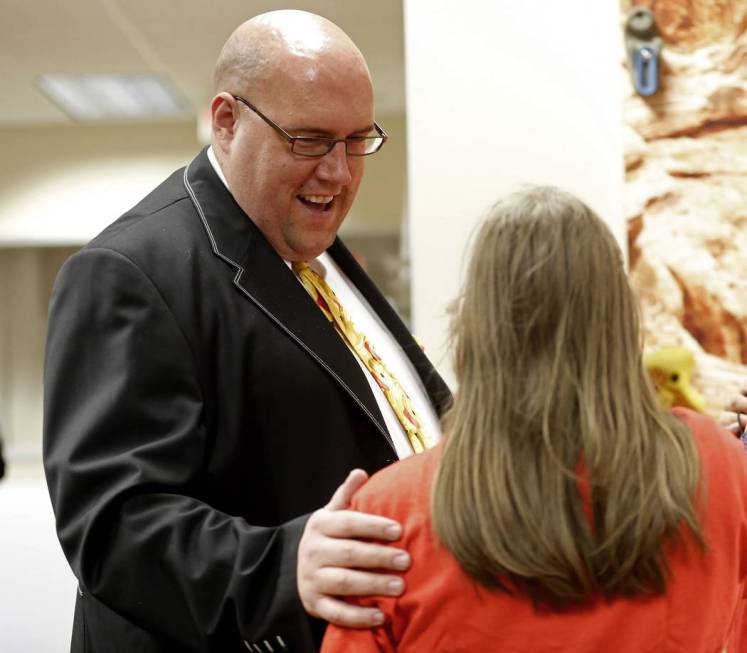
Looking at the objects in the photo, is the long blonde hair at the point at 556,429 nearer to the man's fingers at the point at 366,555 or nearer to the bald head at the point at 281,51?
the man's fingers at the point at 366,555

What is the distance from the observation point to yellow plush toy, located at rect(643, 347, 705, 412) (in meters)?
2.58

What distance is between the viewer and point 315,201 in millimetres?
1381

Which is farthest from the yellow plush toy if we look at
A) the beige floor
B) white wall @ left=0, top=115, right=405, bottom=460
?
white wall @ left=0, top=115, right=405, bottom=460

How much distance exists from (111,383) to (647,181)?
1.96m

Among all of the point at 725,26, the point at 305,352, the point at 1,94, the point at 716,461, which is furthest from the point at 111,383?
the point at 1,94

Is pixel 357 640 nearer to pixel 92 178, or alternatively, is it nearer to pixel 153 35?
pixel 153 35

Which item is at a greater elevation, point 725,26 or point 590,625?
point 725,26

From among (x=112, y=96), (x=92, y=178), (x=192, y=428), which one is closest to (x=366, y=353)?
(x=192, y=428)

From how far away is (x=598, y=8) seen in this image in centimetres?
273

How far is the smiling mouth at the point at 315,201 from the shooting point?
1.38m

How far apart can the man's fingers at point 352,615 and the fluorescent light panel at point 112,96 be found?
16.9 ft

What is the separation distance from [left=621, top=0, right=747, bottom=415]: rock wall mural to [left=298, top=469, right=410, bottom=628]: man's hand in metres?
1.88

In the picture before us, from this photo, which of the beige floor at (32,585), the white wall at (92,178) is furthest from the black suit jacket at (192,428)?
the white wall at (92,178)

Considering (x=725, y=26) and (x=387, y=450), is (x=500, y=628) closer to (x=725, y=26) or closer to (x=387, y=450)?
(x=387, y=450)
